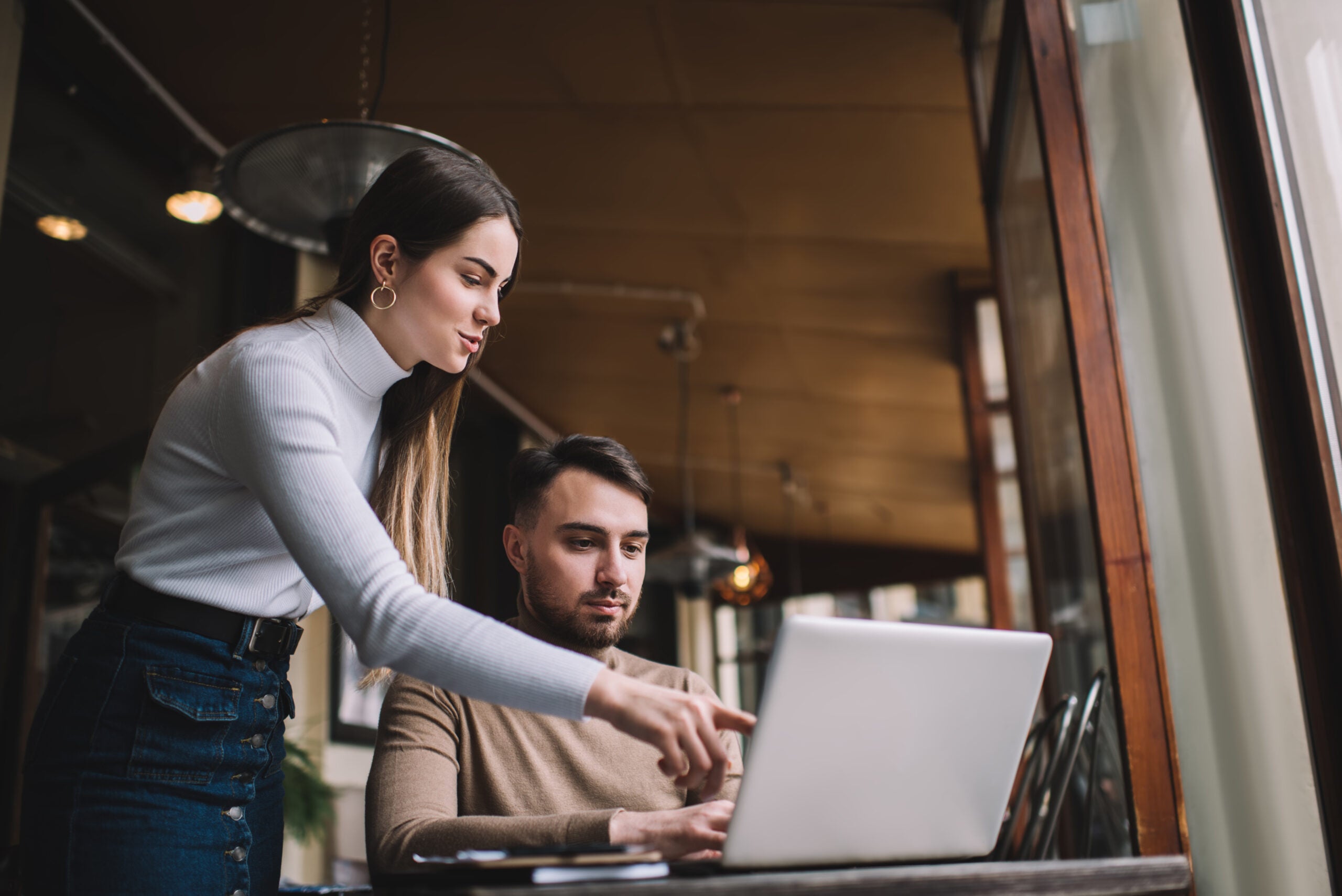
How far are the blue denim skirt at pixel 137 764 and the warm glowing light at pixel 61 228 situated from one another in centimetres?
254

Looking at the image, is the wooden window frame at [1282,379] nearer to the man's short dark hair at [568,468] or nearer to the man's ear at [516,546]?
the man's short dark hair at [568,468]

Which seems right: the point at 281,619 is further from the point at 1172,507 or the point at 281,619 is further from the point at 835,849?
the point at 1172,507

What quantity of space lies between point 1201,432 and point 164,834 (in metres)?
1.45

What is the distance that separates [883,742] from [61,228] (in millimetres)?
3212

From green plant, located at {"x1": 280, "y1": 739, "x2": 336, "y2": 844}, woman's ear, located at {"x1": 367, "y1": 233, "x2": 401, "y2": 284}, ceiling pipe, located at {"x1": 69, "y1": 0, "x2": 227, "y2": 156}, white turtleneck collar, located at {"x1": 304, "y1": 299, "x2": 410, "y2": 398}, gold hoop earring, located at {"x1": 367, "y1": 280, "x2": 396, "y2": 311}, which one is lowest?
green plant, located at {"x1": 280, "y1": 739, "x2": 336, "y2": 844}

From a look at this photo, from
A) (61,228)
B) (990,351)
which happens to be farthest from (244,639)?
(990,351)

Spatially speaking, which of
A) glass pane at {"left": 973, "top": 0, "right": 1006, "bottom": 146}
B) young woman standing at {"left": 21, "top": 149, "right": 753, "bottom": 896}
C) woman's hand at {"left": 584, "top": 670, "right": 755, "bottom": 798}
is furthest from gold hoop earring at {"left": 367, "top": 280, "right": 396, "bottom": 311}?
glass pane at {"left": 973, "top": 0, "right": 1006, "bottom": 146}

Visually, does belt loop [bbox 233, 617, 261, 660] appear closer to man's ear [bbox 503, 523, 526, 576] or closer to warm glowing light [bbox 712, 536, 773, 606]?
man's ear [bbox 503, 523, 526, 576]

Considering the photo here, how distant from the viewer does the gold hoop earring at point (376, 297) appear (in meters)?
1.32

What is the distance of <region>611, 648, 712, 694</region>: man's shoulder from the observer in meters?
1.70

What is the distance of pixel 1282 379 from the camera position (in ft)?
4.62

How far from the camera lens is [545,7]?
122 inches

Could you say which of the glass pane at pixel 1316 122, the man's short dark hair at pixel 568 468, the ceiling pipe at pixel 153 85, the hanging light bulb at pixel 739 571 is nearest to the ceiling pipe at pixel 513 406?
the hanging light bulb at pixel 739 571

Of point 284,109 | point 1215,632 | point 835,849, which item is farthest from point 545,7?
point 835,849
